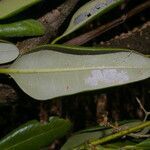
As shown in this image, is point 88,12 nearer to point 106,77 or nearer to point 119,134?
point 106,77

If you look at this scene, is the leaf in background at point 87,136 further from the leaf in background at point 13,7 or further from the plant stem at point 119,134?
the leaf in background at point 13,7

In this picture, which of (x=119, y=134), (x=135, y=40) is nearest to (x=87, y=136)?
(x=119, y=134)

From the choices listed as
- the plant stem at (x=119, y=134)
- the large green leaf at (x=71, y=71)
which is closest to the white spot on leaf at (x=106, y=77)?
the large green leaf at (x=71, y=71)

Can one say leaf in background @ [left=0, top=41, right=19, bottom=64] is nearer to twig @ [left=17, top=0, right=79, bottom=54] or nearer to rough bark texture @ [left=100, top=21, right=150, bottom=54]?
twig @ [left=17, top=0, right=79, bottom=54]

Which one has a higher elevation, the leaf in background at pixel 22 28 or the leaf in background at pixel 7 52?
the leaf in background at pixel 22 28

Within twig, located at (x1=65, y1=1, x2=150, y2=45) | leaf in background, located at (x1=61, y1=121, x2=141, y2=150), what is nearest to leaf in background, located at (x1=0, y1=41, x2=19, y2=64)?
twig, located at (x1=65, y1=1, x2=150, y2=45)

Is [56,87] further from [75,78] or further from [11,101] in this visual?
[11,101]
